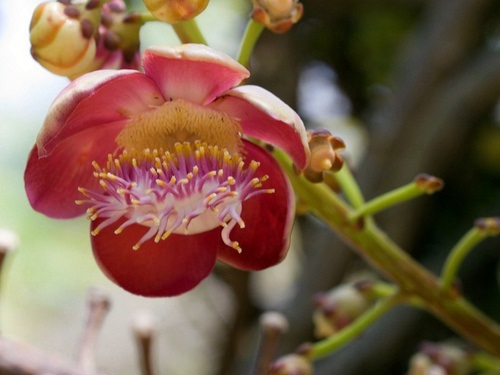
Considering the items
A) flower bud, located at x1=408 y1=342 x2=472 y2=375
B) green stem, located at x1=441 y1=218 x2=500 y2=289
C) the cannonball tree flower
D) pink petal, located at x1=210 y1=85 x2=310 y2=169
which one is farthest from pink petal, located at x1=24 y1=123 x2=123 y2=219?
flower bud, located at x1=408 y1=342 x2=472 y2=375

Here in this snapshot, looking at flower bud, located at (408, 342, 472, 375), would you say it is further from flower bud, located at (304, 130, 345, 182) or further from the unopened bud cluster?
the unopened bud cluster

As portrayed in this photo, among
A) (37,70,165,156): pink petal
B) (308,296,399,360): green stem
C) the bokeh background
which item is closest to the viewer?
(37,70,165,156): pink petal

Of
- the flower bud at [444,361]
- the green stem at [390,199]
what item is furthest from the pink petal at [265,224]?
the flower bud at [444,361]

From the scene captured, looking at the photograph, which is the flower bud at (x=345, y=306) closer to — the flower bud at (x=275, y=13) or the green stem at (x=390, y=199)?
the green stem at (x=390, y=199)

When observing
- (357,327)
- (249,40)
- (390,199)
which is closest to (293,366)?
(357,327)

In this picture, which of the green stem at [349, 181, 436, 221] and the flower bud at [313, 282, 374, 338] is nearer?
the green stem at [349, 181, 436, 221]

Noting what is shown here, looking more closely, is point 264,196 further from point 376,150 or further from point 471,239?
point 376,150
